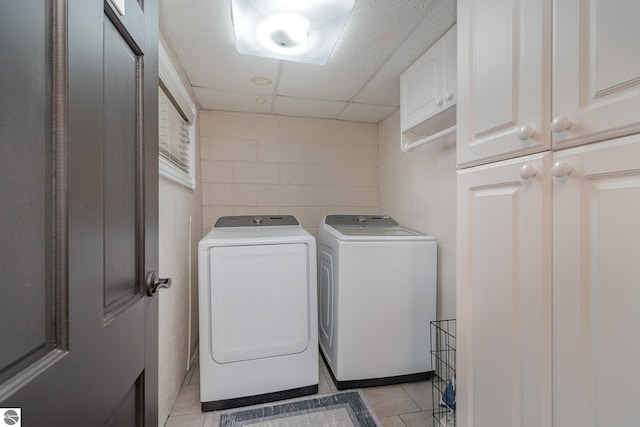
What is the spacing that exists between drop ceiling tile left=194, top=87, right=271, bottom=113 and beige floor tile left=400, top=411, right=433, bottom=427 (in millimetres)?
2448

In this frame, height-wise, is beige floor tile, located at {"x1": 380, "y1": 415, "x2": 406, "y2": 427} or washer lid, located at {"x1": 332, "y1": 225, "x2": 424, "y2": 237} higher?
washer lid, located at {"x1": 332, "y1": 225, "x2": 424, "y2": 237}

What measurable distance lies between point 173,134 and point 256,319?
132 cm

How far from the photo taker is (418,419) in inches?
63.1

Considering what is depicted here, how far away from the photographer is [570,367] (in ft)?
2.46

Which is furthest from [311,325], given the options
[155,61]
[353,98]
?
[353,98]

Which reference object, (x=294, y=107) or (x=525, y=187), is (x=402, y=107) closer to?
(x=294, y=107)

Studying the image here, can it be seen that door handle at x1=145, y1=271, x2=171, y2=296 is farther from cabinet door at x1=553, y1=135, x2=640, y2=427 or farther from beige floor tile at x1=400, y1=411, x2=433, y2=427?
beige floor tile at x1=400, y1=411, x2=433, y2=427

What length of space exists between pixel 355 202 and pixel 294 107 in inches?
43.5

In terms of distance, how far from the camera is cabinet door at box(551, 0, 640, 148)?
0.64 meters

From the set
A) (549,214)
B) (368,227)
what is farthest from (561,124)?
(368,227)

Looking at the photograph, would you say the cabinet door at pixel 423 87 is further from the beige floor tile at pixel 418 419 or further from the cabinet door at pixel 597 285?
the beige floor tile at pixel 418 419

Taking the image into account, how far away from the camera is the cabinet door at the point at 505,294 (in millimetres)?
822

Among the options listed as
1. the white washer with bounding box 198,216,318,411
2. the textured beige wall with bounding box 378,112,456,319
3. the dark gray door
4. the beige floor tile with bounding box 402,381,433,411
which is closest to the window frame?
the white washer with bounding box 198,216,318,411

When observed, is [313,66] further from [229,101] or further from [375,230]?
[375,230]
